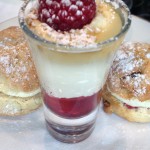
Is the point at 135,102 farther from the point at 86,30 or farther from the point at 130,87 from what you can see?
the point at 86,30

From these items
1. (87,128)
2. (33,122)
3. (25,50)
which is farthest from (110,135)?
(25,50)

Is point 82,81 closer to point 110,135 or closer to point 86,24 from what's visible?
point 86,24

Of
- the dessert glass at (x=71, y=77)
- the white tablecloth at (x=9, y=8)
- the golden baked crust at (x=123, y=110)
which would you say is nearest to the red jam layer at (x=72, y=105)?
the dessert glass at (x=71, y=77)

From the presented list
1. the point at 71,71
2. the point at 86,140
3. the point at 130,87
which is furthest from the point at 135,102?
the point at 71,71

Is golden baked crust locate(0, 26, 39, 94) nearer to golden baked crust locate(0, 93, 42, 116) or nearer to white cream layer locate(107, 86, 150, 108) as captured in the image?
golden baked crust locate(0, 93, 42, 116)

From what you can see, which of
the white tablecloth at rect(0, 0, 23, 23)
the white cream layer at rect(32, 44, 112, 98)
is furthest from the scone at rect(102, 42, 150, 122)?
the white tablecloth at rect(0, 0, 23, 23)

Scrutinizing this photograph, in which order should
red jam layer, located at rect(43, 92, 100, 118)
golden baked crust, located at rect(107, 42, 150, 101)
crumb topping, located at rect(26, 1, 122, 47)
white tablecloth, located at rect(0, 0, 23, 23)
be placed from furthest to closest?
white tablecloth, located at rect(0, 0, 23, 23) → golden baked crust, located at rect(107, 42, 150, 101) → red jam layer, located at rect(43, 92, 100, 118) → crumb topping, located at rect(26, 1, 122, 47)
